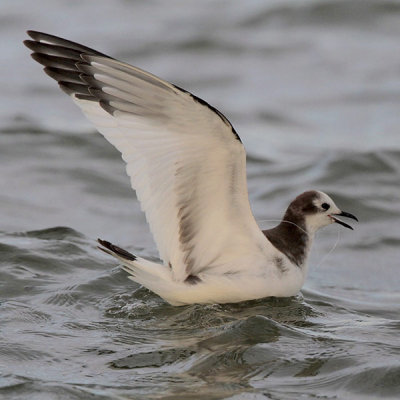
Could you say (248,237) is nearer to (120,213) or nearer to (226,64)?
(120,213)

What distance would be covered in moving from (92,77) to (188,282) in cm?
169

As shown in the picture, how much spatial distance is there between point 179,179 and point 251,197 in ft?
16.8

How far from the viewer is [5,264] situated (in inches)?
339

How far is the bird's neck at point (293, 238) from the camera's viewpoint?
7.87 meters

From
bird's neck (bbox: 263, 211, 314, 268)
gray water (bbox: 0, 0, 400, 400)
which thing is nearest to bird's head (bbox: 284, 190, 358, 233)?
bird's neck (bbox: 263, 211, 314, 268)

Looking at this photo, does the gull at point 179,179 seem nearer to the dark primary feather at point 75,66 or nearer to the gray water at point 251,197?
the dark primary feather at point 75,66

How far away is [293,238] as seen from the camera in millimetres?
8102

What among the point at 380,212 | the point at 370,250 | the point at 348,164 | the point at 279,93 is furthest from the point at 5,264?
the point at 279,93

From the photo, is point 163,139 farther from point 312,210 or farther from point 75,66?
point 312,210

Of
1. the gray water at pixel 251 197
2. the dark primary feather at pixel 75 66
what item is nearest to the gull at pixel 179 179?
the dark primary feather at pixel 75 66

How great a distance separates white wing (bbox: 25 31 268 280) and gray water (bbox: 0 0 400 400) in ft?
2.48

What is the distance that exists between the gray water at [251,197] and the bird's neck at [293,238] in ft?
1.21

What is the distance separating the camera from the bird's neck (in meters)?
7.87

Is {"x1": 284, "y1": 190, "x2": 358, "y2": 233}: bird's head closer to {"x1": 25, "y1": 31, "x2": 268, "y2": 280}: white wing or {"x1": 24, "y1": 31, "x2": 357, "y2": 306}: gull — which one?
{"x1": 24, "y1": 31, "x2": 357, "y2": 306}: gull
